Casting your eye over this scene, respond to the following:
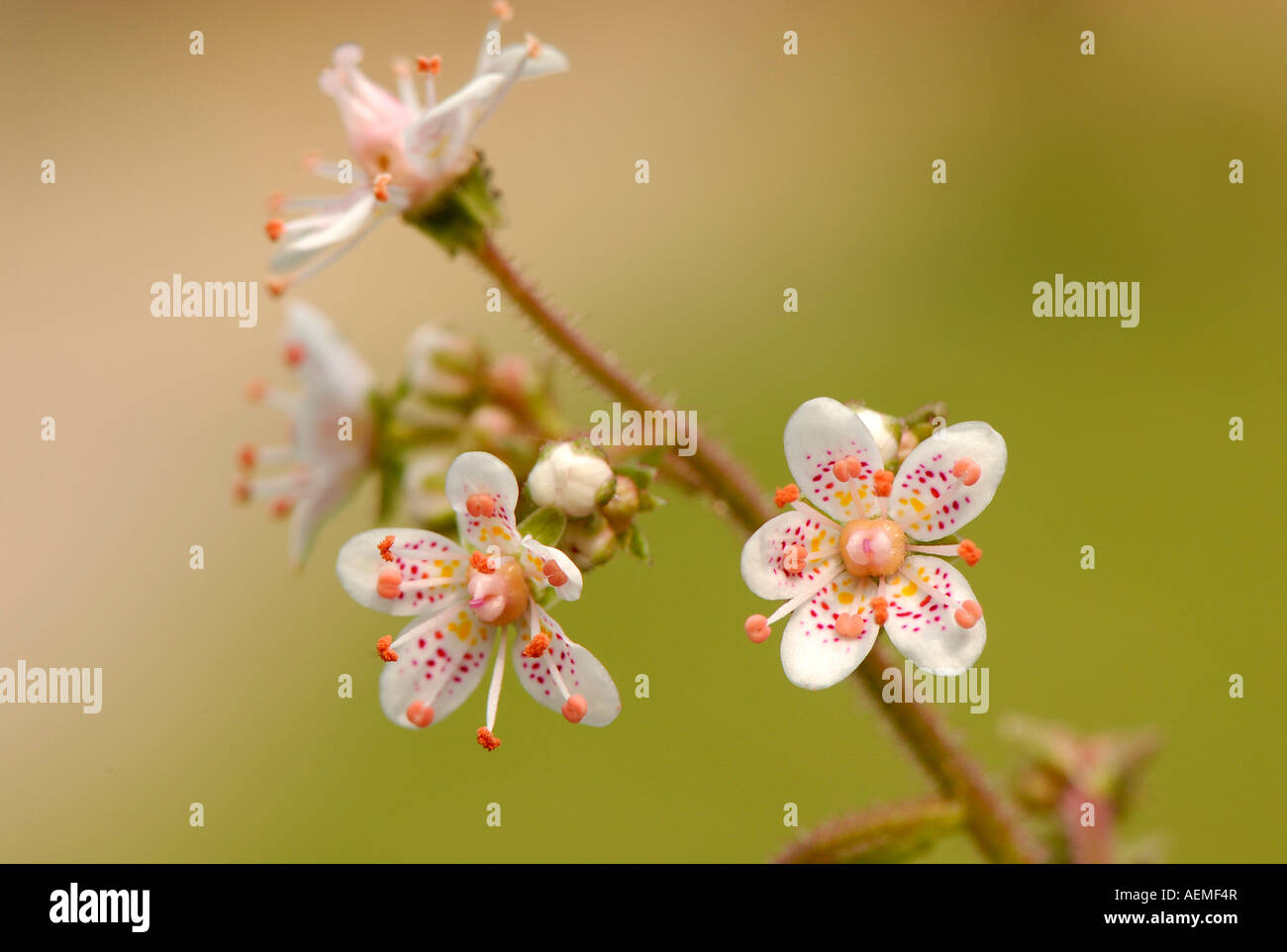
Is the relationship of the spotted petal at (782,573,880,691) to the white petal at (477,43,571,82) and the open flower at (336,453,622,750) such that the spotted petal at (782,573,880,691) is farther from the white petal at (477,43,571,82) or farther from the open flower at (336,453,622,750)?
the white petal at (477,43,571,82)

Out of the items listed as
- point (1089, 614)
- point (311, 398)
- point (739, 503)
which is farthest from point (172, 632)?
point (739, 503)

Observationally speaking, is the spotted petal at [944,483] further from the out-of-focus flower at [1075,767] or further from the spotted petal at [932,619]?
the out-of-focus flower at [1075,767]

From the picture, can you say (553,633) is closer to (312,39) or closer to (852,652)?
(852,652)

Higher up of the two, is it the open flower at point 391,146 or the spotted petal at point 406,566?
the open flower at point 391,146

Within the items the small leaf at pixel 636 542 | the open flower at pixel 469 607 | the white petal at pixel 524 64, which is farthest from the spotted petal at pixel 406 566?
the white petal at pixel 524 64

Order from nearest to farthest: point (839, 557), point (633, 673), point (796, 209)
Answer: point (839, 557), point (633, 673), point (796, 209)
